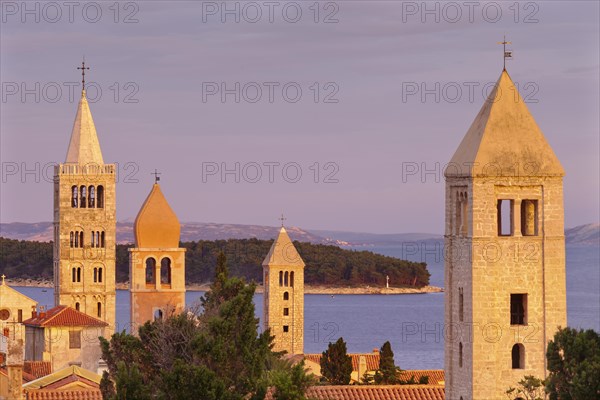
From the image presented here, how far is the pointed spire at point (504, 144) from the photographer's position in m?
32.6

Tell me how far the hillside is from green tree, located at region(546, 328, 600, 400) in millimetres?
105325

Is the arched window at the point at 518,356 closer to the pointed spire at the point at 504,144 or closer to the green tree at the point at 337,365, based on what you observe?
the pointed spire at the point at 504,144

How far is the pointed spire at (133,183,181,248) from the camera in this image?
5703 cm

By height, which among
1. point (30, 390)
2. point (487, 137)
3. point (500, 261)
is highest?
point (487, 137)

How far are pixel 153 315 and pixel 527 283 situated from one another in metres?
24.8

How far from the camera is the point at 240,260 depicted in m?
148

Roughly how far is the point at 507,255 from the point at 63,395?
34.1ft

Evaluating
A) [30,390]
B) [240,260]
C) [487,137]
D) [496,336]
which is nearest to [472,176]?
[487,137]

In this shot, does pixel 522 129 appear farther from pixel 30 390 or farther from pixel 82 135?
pixel 82 135

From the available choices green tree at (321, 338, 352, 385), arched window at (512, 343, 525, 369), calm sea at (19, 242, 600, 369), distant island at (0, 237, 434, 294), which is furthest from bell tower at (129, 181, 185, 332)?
distant island at (0, 237, 434, 294)

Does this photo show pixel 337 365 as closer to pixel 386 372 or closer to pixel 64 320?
pixel 386 372

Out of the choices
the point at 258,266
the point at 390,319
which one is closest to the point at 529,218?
the point at 390,319

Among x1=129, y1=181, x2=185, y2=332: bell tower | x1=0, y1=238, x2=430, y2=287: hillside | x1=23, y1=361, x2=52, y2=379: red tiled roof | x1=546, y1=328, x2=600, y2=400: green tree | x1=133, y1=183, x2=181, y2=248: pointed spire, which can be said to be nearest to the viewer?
x1=546, y1=328, x2=600, y2=400: green tree

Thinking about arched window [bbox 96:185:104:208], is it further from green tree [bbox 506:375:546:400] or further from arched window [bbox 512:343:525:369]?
green tree [bbox 506:375:546:400]
